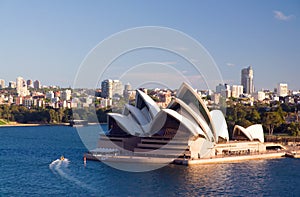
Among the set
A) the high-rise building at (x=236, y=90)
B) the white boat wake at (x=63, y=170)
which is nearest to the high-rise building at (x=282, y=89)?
the high-rise building at (x=236, y=90)

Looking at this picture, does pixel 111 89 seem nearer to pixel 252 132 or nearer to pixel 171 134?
pixel 252 132

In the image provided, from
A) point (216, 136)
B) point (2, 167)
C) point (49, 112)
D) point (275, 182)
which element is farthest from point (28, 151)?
point (49, 112)

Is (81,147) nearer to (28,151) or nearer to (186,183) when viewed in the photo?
(28,151)

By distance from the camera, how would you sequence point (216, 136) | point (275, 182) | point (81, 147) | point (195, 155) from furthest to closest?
point (81, 147)
point (216, 136)
point (195, 155)
point (275, 182)

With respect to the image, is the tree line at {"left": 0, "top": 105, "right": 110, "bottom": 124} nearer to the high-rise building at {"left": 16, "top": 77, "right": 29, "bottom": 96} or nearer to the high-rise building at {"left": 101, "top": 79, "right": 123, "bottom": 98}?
the high-rise building at {"left": 101, "top": 79, "right": 123, "bottom": 98}

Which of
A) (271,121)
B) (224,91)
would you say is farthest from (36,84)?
(271,121)

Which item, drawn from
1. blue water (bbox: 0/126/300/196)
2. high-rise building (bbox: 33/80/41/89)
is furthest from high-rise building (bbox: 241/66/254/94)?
blue water (bbox: 0/126/300/196)
